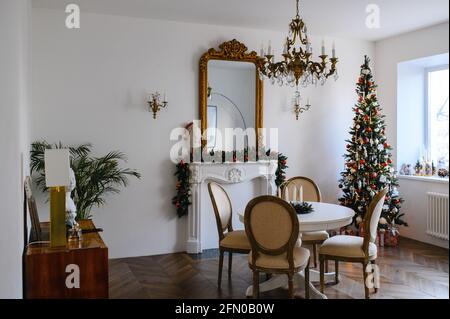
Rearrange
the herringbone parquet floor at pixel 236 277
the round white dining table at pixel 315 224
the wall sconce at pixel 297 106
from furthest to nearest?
1. the wall sconce at pixel 297 106
2. the herringbone parquet floor at pixel 236 277
3. the round white dining table at pixel 315 224

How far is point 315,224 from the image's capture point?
11.1 feet

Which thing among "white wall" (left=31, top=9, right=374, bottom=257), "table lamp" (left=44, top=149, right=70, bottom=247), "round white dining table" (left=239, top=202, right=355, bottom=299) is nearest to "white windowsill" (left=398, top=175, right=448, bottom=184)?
"round white dining table" (left=239, top=202, right=355, bottom=299)

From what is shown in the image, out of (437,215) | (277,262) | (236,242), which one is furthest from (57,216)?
(437,215)

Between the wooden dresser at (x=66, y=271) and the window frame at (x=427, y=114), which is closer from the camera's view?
the wooden dresser at (x=66, y=271)

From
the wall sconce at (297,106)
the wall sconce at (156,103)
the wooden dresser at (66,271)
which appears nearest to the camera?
the wooden dresser at (66,271)

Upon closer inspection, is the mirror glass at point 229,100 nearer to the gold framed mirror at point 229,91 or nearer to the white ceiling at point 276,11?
the gold framed mirror at point 229,91

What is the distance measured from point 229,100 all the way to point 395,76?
2.37 meters

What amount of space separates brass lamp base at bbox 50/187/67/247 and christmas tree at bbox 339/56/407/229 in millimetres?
3853

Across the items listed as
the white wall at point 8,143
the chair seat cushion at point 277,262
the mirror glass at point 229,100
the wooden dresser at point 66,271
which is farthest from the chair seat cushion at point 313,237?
the white wall at point 8,143

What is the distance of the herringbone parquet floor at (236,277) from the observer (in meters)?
3.75

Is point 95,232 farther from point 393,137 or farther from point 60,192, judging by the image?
point 393,137

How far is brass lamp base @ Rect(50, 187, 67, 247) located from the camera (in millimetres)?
2604

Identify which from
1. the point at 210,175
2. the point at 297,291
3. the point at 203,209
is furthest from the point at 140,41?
the point at 297,291

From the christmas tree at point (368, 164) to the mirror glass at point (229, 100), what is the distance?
4.42 ft
